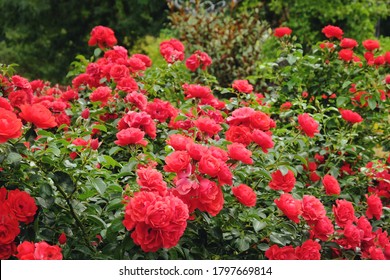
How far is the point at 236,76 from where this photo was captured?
541 centimetres

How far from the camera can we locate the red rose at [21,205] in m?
1.56

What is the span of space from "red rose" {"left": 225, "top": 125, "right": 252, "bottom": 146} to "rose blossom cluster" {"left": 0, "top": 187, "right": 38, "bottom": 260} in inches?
28.7

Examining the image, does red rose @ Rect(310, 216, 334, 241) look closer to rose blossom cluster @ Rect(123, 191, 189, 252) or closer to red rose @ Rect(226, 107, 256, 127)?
red rose @ Rect(226, 107, 256, 127)

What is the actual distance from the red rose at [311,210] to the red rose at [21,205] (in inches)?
31.9

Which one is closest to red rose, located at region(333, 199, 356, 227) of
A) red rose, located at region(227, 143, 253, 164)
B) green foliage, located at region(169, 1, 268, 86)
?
red rose, located at region(227, 143, 253, 164)

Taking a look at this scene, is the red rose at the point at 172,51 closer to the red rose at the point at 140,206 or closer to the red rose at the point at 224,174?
the red rose at the point at 224,174

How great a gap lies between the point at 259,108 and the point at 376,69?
75cm

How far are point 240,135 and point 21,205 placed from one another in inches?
30.9

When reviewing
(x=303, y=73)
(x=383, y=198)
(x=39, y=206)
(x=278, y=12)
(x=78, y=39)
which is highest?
(x=39, y=206)

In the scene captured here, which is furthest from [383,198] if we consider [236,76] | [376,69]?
[236,76]

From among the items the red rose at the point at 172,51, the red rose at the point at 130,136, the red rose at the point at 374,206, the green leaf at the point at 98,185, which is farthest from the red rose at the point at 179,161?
the red rose at the point at 172,51

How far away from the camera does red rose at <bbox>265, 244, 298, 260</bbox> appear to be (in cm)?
179
